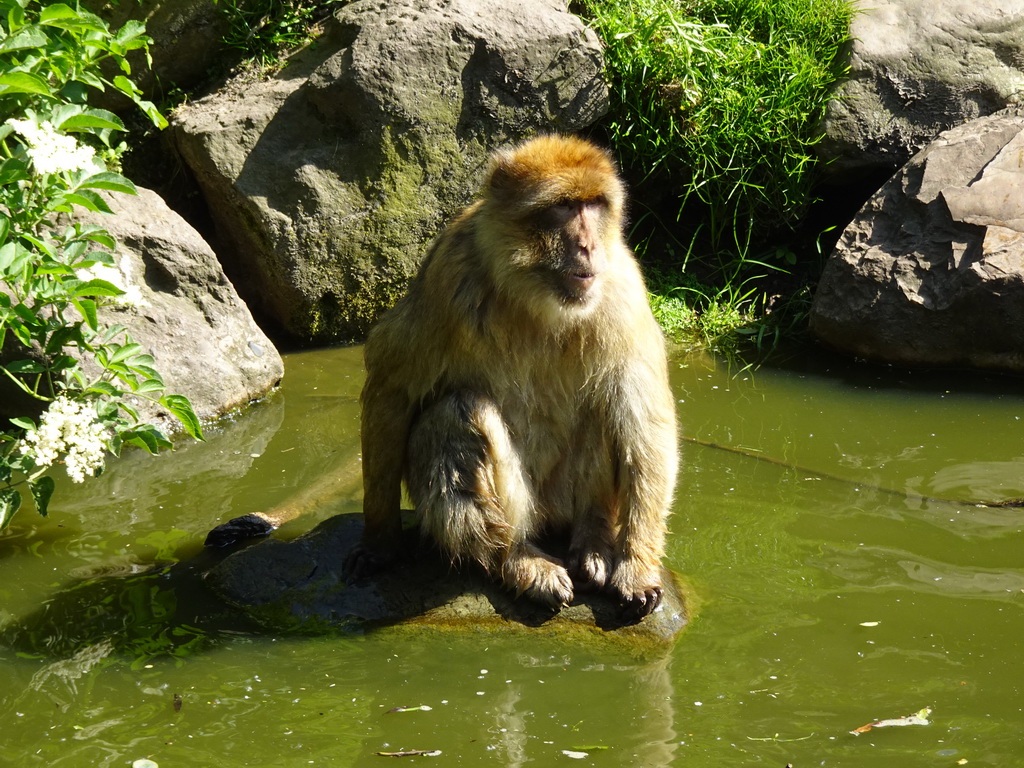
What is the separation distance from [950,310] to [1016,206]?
88 centimetres

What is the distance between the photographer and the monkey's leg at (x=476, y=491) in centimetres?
461

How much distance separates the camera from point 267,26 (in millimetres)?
9117

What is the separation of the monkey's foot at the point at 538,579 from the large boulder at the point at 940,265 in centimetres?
404

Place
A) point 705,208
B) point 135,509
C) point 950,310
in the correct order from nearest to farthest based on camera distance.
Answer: point 135,509 → point 950,310 → point 705,208

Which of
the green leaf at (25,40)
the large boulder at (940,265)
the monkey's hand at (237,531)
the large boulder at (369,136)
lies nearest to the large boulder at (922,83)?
the large boulder at (940,265)

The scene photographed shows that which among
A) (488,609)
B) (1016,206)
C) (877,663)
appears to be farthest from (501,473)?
(1016,206)

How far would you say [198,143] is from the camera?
8188 mm

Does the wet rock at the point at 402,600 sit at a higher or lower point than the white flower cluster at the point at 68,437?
lower

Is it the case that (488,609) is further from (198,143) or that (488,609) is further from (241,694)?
(198,143)

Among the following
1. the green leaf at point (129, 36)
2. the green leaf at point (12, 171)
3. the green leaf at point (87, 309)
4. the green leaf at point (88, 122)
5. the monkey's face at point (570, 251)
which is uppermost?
the green leaf at point (129, 36)

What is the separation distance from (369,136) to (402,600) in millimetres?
4441

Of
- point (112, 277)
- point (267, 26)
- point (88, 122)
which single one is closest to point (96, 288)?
point (112, 277)

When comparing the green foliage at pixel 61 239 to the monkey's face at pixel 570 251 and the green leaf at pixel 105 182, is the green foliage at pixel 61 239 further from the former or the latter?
the monkey's face at pixel 570 251

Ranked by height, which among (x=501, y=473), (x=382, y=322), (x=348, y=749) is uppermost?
(x=382, y=322)
